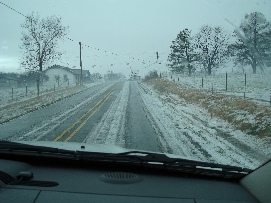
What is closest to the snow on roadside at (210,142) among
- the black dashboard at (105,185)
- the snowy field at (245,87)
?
the black dashboard at (105,185)

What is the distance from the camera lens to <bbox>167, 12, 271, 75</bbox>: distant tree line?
13137 millimetres

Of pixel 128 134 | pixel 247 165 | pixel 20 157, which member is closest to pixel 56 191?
pixel 20 157

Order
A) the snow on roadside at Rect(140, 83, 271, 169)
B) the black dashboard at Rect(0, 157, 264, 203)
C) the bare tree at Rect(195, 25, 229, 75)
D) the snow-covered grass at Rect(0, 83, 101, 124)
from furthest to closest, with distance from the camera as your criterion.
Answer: the bare tree at Rect(195, 25, 229, 75)
the snow-covered grass at Rect(0, 83, 101, 124)
the snow on roadside at Rect(140, 83, 271, 169)
the black dashboard at Rect(0, 157, 264, 203)

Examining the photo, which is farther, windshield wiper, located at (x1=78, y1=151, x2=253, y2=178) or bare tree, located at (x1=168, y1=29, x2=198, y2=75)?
bare tree, located at (x1=168, y1=29, x2=198, y2=75)

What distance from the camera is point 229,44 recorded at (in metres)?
33.6

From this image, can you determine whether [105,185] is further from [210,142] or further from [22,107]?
[22,107]

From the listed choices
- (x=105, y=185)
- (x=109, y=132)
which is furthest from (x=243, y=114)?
(x=105, y=185)

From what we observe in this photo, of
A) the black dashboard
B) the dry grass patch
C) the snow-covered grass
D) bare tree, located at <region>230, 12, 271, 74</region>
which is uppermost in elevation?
bare tree, located at <region>230, 12, 271, 74</region>

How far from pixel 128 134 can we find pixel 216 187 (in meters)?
6.71

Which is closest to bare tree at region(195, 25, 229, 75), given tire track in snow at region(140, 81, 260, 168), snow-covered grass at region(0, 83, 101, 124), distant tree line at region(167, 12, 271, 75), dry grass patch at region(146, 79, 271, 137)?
distant tree line at region(167, 12, 271, 75)

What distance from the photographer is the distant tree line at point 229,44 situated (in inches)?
517

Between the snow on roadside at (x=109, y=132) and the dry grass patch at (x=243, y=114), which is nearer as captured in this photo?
the snow on roadside at (x=109, y=132)

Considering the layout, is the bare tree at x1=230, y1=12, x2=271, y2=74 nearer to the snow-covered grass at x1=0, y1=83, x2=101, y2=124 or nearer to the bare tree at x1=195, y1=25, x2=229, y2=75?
the bare tree at x1=195, y1=25, x2=229, y2=75

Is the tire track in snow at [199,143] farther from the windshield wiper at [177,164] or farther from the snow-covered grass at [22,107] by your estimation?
the snow-covered grass at [22,107]
